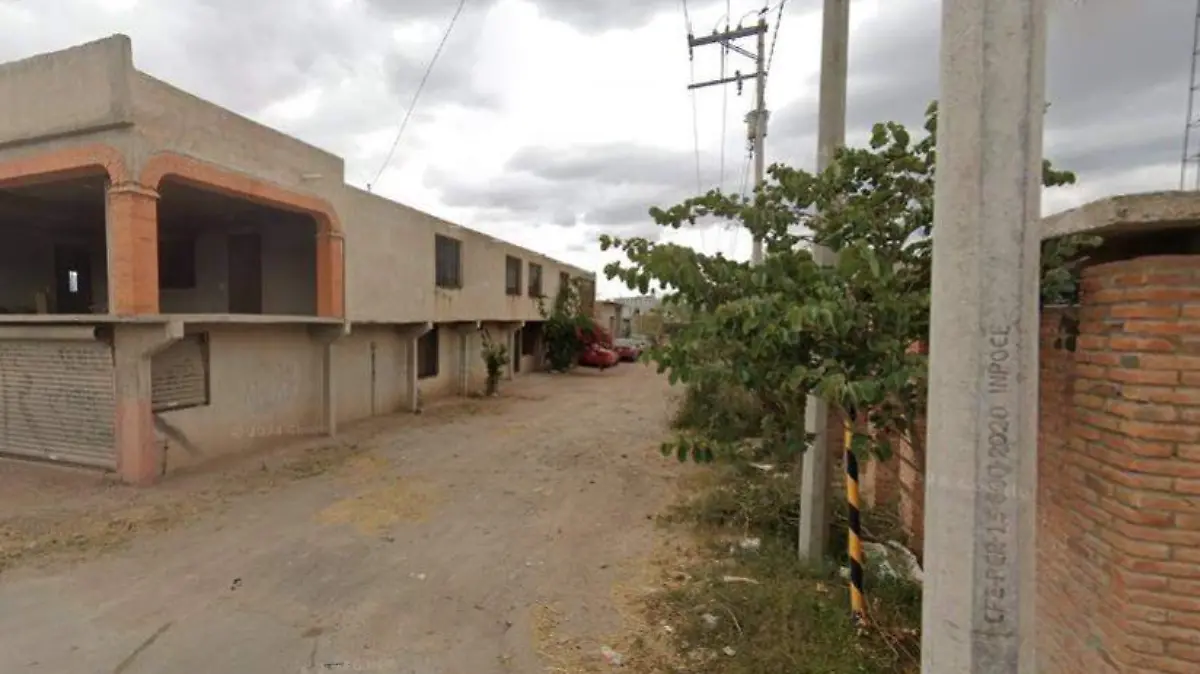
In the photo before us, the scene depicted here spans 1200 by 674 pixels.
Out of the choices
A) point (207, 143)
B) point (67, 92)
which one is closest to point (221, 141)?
point (207, 143)

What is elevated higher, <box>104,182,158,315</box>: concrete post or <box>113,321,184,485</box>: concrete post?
<box>104,182,158,315</box>: concrete post

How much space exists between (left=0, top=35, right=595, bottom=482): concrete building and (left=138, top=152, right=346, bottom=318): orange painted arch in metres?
0.03

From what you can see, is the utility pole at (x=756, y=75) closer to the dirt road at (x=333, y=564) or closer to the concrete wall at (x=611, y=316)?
the dirt road at (x=333, y=564)

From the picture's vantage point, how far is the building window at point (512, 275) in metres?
20.8

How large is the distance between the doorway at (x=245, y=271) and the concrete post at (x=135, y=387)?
4680 mm

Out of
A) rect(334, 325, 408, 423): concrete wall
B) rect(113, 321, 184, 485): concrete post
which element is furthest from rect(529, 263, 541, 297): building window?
rect(113, 321, 184, 485): concrete post

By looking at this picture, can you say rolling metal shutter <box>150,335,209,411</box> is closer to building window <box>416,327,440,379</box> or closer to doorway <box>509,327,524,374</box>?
building window <box>416,327,440,379</box>

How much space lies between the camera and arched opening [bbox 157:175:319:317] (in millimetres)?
11742

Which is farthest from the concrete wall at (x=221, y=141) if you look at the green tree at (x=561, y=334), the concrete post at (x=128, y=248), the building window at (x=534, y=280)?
the green tree at (x=561, y=334)

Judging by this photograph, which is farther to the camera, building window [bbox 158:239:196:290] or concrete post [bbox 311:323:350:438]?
building window [bbox 158:239:196:290]

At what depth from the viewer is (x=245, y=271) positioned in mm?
12070

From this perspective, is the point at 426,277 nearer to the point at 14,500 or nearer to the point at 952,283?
the point at 14,500

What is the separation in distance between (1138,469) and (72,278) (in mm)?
18165

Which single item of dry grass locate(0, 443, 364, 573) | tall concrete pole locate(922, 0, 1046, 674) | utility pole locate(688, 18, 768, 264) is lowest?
dry grass locate(0, 443, 364, 573)
